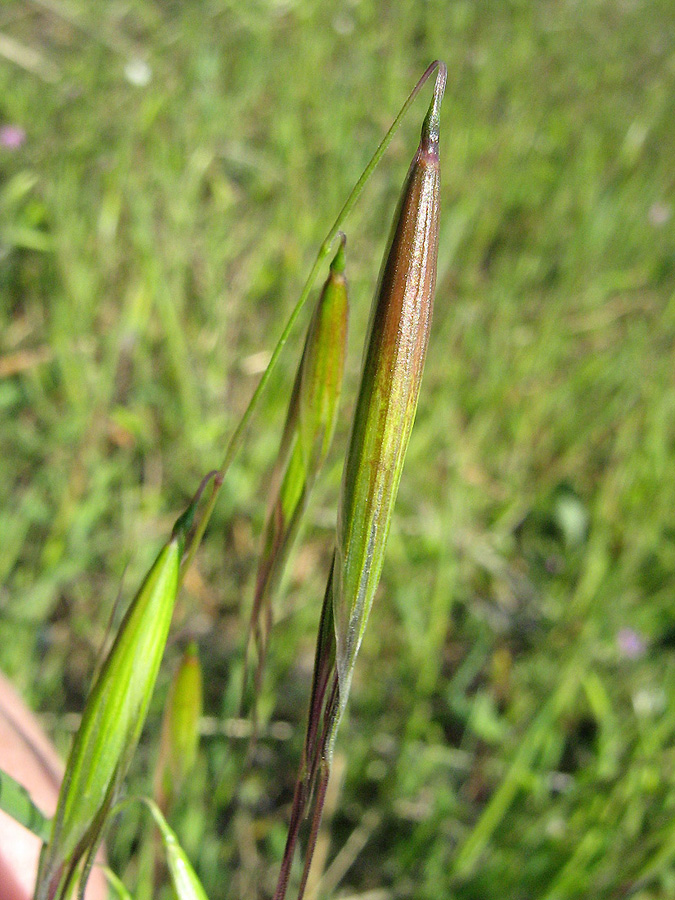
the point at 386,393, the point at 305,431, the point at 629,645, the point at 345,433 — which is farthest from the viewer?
the point at 345,433

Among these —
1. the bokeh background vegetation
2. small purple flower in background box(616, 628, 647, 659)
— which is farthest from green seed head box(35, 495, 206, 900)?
small purple flower in background box(616, 628, 647, 659)

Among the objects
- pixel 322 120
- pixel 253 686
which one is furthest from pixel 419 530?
pixel 322 120

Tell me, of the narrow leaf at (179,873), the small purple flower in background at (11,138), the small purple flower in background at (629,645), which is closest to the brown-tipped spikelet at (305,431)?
the narrow leaf at (179,873)

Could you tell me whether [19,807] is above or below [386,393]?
below

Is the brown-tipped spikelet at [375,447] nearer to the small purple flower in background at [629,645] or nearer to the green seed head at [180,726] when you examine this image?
the green seed head at [180,726]

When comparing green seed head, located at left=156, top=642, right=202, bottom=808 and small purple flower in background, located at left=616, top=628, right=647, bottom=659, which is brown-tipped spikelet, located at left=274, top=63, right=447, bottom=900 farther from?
small purple flower in background, located at left=616, top=628, right=647, bottom=659

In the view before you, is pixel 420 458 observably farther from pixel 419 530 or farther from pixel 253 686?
pixel 253 686

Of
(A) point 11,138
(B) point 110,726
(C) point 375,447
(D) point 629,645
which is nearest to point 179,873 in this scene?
(B) point 110,726

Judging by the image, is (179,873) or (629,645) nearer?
(179,873)

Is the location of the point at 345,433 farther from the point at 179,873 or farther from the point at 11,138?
the point at 179,873
